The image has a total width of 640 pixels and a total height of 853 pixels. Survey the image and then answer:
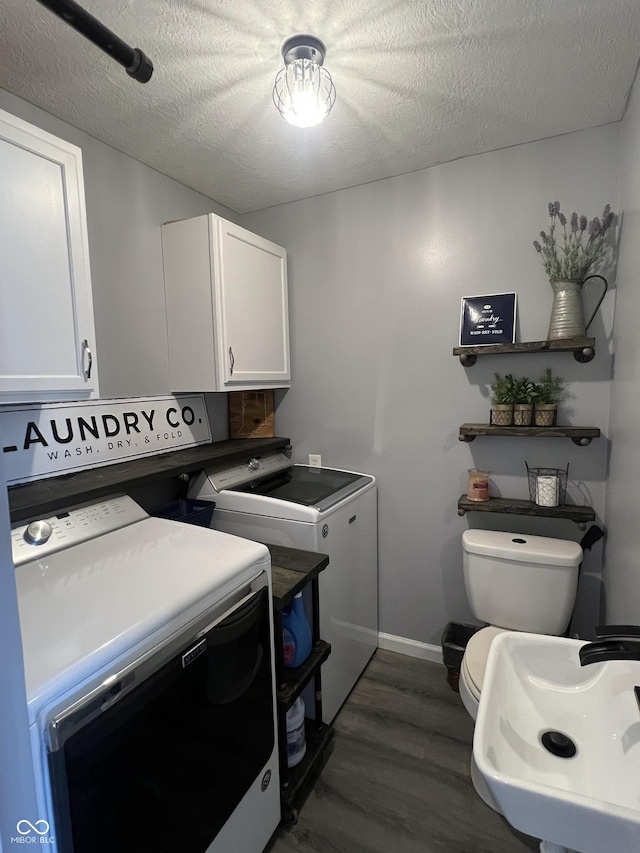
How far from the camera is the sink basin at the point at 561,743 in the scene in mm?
636

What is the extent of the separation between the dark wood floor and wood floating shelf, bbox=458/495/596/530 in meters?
0.92

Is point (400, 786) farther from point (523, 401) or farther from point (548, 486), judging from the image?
point (523, 401)

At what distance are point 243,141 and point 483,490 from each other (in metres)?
1.82

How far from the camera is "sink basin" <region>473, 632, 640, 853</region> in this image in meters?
0.64

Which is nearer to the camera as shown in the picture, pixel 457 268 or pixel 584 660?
pixel 584 660

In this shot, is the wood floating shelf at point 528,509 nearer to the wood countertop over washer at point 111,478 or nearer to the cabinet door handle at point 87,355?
the wood countertop over washer at point 111,478

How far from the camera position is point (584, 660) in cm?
81

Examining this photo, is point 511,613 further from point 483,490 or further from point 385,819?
point 385,819

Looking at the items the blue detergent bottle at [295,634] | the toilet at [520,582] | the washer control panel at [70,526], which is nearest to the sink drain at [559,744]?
the toilet at [520,582]

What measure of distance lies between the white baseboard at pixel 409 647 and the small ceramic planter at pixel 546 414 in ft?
4.21

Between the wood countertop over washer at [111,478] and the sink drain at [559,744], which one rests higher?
the wood countertop over washer at [111,478]

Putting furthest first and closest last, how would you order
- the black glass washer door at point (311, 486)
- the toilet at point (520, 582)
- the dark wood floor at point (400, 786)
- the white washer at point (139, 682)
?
the black glass washer door at point (311, 486)
the toilet at point (520, 582)
the dark wood floor at point (400, 786)
the white washer at point (139, 682)

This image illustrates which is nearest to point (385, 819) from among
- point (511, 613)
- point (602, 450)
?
point (511, 613)

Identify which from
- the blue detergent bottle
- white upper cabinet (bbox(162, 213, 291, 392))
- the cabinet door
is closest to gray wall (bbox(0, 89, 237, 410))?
white upper cabinet (bbox(162, 213, 291, 392))
